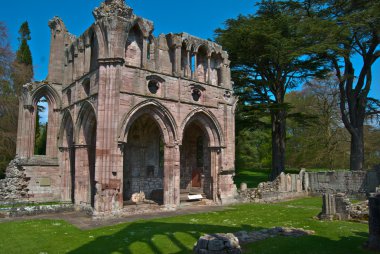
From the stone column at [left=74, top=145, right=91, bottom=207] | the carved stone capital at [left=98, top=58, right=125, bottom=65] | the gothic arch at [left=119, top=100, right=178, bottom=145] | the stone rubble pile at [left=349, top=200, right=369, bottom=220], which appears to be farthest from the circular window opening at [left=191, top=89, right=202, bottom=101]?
the stone rubble pile at [left=349, top=200, right=369, bottom=220]

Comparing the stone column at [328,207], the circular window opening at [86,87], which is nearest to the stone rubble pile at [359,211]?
the stone column at [328,207]

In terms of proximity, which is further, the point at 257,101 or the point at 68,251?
the point at 257,101

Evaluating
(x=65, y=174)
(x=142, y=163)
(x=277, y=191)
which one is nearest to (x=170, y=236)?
(x=142, y=163)

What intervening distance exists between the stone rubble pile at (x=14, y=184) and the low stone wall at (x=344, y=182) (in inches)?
682

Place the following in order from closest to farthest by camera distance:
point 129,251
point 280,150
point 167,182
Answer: point 129,251
point 167,182
point 280,150

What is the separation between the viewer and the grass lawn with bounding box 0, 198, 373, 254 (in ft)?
25.6

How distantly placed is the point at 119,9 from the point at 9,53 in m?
13.0

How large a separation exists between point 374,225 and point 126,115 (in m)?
10.1

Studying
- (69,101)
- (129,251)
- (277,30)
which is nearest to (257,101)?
(277,30)

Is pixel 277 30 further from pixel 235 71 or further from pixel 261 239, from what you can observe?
pixel 261 239

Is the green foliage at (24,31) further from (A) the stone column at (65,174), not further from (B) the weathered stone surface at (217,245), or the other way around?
(B) the weathered stone surface at (217,245)

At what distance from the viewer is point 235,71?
2452 cm

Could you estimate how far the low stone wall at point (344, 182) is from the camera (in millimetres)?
19812

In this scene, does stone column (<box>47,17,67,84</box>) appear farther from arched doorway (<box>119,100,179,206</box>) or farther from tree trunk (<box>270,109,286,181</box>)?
tree trunk (<box>270,109,286,181</box>)
